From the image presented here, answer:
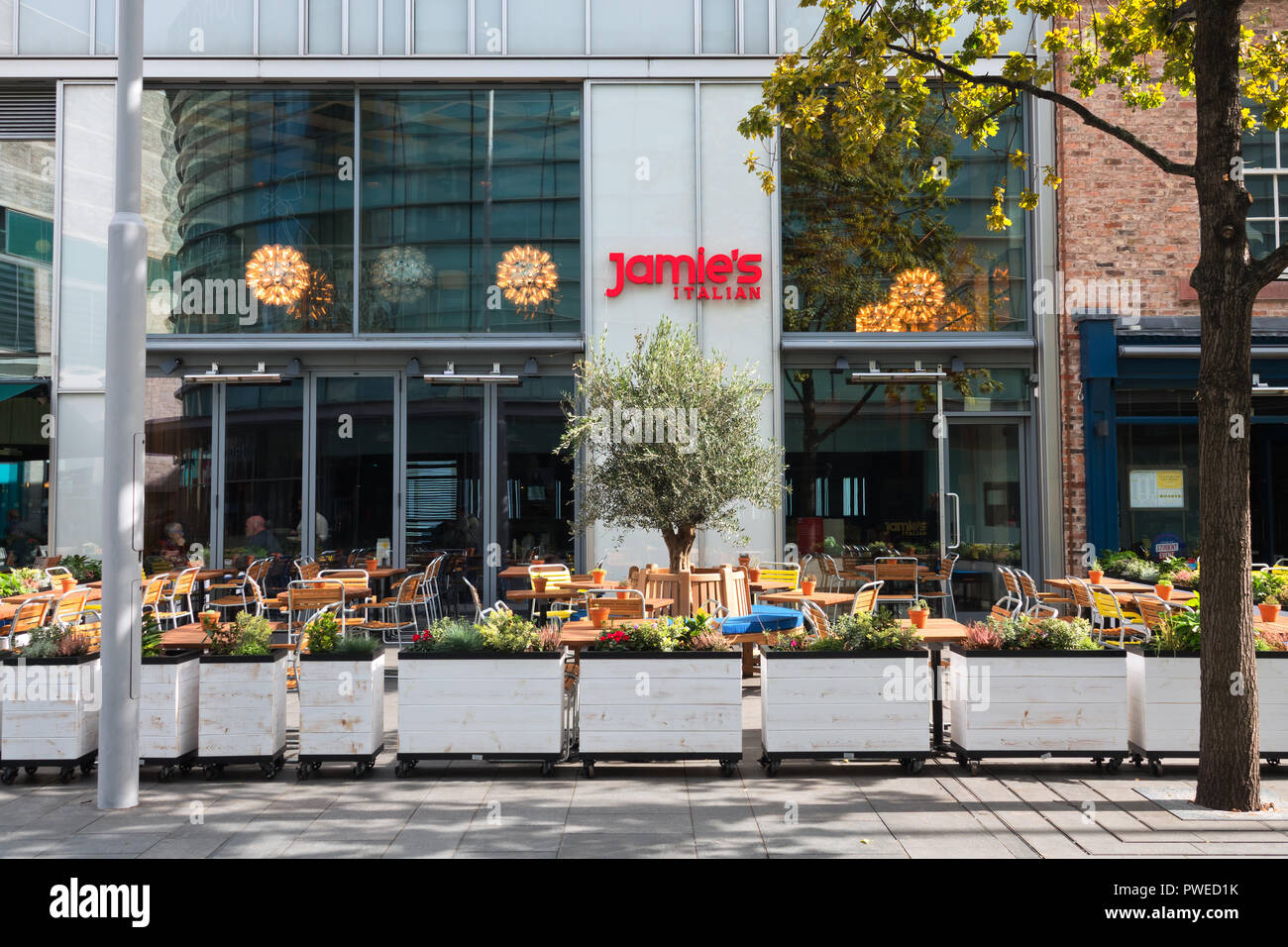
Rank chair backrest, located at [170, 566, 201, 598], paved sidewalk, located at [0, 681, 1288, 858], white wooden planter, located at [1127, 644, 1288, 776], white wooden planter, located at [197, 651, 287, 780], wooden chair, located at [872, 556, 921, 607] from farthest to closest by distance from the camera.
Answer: wooden chair, located at [872, 556, 921, 607]
chair backrest, located at [170, 566, 201, 598]
white wooden planter, located at [197, 651, 287, 780]
white wooden planter, located at [1127, 644, 1288, 776]
paved sidewalk, located at [0, 681, 1288, 858]

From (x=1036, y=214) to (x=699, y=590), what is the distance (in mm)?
7315

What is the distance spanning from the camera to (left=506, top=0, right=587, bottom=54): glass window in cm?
1327

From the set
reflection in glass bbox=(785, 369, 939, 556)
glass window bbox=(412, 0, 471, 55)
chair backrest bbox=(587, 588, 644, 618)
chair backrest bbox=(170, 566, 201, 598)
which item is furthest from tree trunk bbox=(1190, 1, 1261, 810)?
chair backrest bbox=(170, 566, 201, 598)

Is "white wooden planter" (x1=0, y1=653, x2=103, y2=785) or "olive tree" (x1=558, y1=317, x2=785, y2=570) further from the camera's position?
"olive tree" (x1=558, y1=317, x2=785, y2=570)

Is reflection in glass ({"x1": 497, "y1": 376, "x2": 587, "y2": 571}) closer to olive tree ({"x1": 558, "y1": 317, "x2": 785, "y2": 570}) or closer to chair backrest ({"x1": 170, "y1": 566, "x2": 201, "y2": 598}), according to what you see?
olive tree ({"x1": 558, "y1": 317, "x2": 785, "y2": 570})

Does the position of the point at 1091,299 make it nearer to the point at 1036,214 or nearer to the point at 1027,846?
the point at 1036,214

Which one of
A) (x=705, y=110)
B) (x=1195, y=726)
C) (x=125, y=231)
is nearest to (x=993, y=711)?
(x=1195, y=726)

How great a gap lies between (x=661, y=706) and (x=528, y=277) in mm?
8180

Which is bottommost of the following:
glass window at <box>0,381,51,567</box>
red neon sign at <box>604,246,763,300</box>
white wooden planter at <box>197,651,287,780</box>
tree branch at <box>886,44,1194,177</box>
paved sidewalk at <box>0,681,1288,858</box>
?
paved sidewalk at <box>0,681,1288,858</box>

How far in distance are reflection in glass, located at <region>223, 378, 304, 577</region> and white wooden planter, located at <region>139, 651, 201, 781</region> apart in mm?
6864

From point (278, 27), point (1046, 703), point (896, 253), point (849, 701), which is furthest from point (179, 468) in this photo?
point (1046, 703)

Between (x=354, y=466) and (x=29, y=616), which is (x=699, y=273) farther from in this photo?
(x=29, y=616)

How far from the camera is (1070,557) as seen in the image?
12.8 meters

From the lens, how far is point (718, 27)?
43.5 ft
